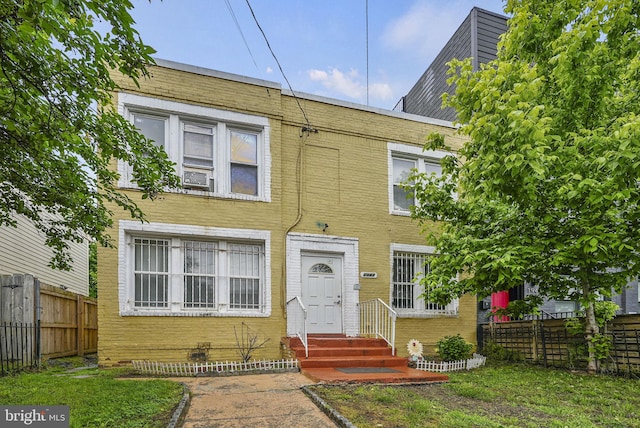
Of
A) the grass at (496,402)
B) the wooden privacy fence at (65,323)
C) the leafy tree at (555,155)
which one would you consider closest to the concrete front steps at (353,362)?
the grass at (496,402)

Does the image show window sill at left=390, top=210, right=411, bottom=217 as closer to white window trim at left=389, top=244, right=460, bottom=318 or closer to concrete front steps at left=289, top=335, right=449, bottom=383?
white window trim at left=389, top=244, right=460, bottom=318

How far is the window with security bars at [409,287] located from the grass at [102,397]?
602 centimetres

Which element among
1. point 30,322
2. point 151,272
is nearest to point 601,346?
point 151,272

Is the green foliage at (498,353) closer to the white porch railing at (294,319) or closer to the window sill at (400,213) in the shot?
the window sill at (400,213)

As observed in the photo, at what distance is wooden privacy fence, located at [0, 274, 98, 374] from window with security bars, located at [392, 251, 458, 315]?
26.1 ft

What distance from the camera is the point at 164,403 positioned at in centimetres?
514

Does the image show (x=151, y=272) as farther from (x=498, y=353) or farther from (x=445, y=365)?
(x=498, y=353)

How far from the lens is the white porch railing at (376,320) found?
9.47m

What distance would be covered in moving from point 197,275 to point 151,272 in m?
0.93

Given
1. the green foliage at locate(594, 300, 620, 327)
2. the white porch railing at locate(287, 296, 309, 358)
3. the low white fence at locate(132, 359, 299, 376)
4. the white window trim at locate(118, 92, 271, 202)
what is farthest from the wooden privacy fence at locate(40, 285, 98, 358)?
the green foliage at locate(594, 300, 620, 327)

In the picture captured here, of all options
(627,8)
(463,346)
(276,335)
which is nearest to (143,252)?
(276,335)

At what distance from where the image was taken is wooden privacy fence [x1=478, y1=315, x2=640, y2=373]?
766cm

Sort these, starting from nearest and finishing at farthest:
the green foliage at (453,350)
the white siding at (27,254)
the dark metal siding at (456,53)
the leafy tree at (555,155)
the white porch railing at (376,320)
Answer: the leafy tree at (555,155), the green foliage at (453,350), the white porch railing at (376,320), the white siding at (27,254), the dark metal siding at (456,53)

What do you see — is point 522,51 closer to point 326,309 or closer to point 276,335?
point 326,309
